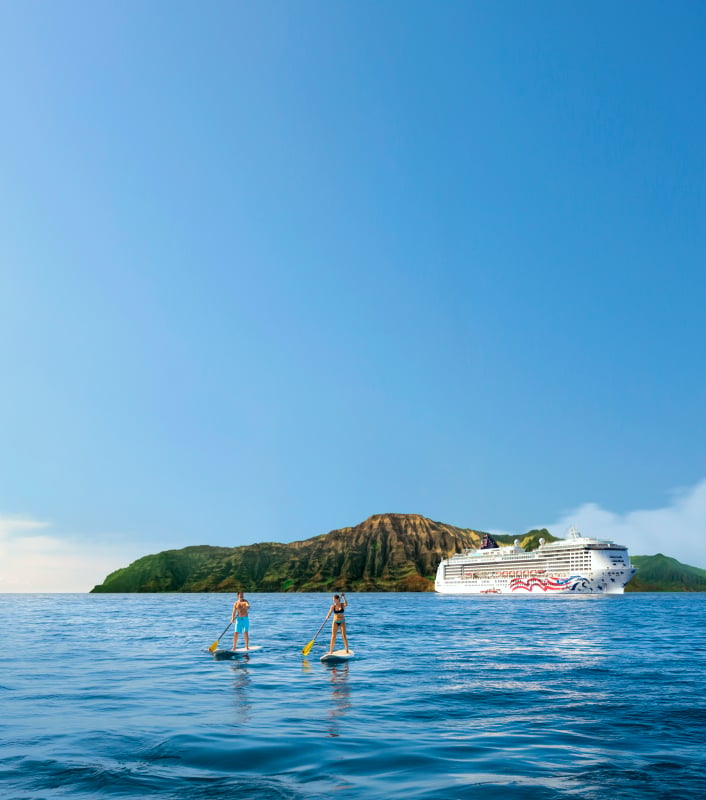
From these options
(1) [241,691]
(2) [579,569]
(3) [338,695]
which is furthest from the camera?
(2) [579,569]

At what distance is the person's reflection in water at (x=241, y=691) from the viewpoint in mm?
16844

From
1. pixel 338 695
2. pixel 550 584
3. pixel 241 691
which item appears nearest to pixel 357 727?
pixel 338 695

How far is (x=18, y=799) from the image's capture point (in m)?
9.82

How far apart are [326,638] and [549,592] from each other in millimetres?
159213

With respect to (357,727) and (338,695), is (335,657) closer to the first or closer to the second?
(338,695)

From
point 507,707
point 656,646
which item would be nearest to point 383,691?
point 507,707

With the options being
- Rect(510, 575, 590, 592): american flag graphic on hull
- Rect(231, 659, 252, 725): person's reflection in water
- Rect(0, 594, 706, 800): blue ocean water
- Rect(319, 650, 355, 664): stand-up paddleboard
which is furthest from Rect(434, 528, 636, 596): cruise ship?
Rect(231, 659, 252, 725): person's reflection in water

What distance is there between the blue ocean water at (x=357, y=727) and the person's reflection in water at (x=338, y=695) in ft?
0.27

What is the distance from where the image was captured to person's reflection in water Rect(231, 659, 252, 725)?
16.8 meters

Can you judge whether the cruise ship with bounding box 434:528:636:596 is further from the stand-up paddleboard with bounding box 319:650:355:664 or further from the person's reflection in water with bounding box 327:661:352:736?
the person's reflection in water with bounding box 327:661:352:736

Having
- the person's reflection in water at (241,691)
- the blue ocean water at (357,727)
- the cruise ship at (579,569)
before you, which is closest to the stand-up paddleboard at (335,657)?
the blue ocean water at (357,727)

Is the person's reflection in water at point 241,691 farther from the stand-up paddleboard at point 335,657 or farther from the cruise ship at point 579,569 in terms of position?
the cruise ship at point 579,569

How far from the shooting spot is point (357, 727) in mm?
15312

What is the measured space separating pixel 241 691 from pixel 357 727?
7263 millimetres
